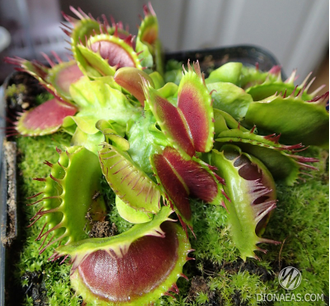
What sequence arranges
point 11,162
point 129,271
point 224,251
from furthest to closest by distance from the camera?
point 11,162, point 224,251, point 129,271

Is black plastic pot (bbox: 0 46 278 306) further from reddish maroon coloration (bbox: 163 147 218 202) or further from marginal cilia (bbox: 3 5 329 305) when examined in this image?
reddish maroon coloration (bbox: 163 147 218 202)

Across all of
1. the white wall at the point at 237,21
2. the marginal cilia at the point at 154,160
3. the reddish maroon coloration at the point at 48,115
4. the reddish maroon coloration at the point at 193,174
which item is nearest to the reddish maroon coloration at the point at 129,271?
the marginal cilia at the point at 154,160

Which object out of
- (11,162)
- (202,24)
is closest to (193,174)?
(11,162)

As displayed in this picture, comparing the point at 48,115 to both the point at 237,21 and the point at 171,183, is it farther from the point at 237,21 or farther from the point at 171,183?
the point at 237,21

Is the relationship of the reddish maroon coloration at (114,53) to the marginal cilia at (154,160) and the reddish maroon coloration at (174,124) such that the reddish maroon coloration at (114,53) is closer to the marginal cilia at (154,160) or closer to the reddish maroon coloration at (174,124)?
the marginal cilia at (154,160)

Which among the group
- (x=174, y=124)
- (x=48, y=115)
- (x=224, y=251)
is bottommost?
(x=224, y=251)
